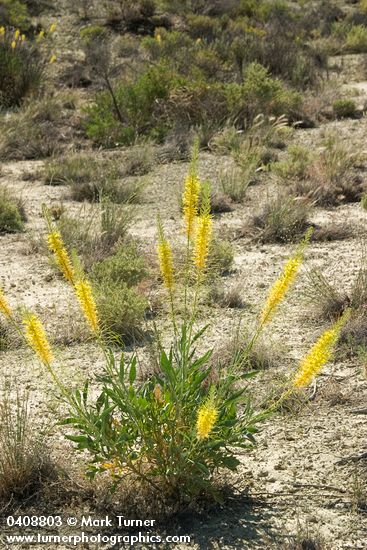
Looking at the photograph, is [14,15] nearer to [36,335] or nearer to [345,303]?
[345,303]

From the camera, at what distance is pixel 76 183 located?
9062mm

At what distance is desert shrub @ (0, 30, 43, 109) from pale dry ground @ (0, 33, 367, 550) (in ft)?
14.8

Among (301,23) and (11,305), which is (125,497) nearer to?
(11,305)

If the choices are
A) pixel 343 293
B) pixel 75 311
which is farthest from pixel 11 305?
pixel 343 293

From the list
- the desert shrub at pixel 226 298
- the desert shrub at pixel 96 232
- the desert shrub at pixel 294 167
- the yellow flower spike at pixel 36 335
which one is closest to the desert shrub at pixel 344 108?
the desert shrub at pixel 294 167

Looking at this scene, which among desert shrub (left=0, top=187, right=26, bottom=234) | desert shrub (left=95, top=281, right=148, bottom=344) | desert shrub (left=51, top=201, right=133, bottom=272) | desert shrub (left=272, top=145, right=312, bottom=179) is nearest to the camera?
desert shrub (left=95, top=281, right=148, bottom=344)

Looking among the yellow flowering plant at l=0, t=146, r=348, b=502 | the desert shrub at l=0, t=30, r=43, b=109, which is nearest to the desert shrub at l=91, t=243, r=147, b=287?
the yellow flowering plant at l=0, t=146, r=348, b=502

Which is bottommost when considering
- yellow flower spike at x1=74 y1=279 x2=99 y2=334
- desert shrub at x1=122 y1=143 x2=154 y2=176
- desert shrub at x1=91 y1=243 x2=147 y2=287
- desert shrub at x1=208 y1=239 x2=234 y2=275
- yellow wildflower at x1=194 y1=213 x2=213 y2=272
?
desert shrub at x1=122 y1=143 x2=154 y2=176

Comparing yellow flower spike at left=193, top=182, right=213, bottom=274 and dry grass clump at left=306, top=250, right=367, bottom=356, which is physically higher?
yellow flower spike at left=193, top=182, right=213, bottom=274

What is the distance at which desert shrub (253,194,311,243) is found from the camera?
755cm

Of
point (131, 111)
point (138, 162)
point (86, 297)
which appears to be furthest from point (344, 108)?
point (86, 297)

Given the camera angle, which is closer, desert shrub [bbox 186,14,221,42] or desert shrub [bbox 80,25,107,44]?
desert shrub [bbox 80,25,107,44]

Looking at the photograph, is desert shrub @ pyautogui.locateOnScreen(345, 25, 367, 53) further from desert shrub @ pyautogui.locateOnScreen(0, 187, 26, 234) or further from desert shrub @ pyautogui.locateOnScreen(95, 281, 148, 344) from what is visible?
desert shrub @ pyautogui.locateOnScreen(95, 281, 148, 344)

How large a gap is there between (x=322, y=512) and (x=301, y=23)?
59.2 feet
